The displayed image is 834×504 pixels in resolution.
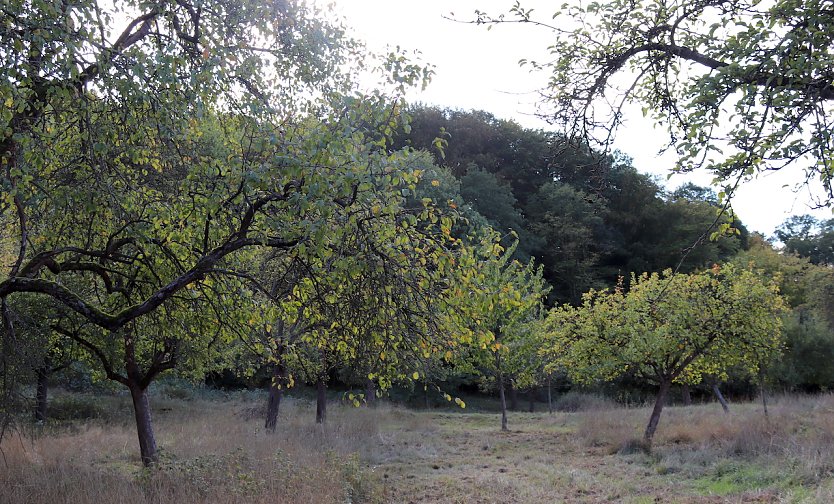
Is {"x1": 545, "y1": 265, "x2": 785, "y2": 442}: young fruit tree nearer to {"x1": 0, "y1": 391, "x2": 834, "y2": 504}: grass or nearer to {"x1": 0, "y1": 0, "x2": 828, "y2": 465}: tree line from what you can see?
{"x1": 0, "y1": 391, "x2": 834, "y2": 504}: grass

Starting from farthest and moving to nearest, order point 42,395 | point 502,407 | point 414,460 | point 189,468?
point 502,407 → point 42,395 → point 414,460 → point 189,468

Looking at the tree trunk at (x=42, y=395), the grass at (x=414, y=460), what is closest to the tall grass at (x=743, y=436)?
the grass at (x=414, y=460)

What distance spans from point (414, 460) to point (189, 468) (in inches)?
269

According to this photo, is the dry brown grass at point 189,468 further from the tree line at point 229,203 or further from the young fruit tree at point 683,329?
the young fruit tree at point 683,329

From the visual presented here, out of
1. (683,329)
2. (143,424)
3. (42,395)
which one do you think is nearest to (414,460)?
(143,424)

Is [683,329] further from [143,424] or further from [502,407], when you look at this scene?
[143,424]

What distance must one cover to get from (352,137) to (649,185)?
4612 centimetres

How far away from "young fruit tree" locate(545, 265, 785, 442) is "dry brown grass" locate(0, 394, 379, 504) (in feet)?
23.4

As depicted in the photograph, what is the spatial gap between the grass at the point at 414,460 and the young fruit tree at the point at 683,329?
1.71 m

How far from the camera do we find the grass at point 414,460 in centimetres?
794

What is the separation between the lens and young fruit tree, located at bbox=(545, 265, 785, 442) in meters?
14.8

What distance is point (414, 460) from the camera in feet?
46.6

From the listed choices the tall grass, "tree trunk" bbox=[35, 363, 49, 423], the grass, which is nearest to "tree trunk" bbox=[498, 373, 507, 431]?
the grass

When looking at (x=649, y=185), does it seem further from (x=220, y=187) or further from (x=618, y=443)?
(x=220, y=187)
